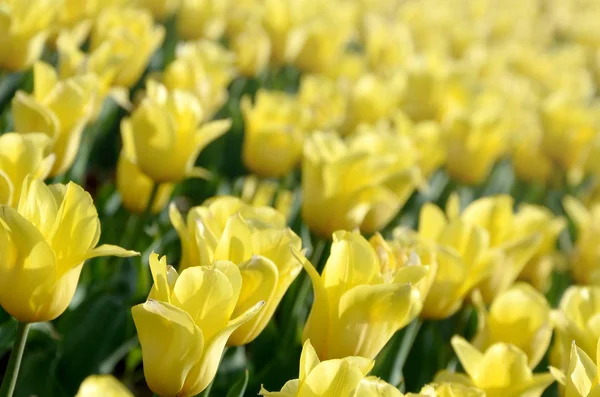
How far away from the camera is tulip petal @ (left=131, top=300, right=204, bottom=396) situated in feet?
2.79

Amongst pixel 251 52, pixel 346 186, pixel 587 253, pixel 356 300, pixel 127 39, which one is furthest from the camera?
pixel 251 52

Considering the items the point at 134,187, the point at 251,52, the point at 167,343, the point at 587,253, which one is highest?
the point at 167,343

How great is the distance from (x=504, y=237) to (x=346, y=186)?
1.10ft

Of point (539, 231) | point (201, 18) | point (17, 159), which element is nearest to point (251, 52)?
point (201, 18)

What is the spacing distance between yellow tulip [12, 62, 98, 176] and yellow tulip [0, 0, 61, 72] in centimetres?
30

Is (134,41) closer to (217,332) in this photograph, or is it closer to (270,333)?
(270,333)

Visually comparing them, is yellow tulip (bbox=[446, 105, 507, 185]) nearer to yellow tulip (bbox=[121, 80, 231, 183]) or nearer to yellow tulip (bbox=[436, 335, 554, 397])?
yellow tulip (bbox=[121, 80, 231, 183])

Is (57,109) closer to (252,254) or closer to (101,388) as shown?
(252,254)

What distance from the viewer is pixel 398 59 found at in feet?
10.1

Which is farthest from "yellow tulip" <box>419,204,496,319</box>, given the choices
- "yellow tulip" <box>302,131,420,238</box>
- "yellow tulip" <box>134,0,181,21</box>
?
"yellow tulip" <box>134,0,181,21</box>

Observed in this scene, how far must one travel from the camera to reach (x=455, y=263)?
1.30 meters

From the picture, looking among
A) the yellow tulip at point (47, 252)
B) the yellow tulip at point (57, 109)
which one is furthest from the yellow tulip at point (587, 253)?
the yellow tulip at point (47, 252)

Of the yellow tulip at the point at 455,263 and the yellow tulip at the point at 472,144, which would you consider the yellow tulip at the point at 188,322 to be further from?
the yellow tulip at the point at 472,144

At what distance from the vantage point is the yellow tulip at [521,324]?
50.3 inches
